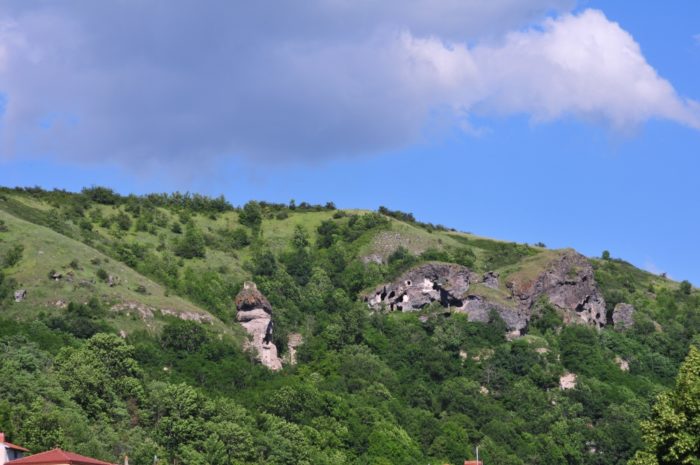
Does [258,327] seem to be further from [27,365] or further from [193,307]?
[27,365]

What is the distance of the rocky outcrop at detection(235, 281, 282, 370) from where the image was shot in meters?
179

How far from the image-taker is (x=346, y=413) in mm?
152250

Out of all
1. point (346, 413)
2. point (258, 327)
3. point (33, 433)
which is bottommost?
point (33, 433)

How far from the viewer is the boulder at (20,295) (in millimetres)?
160950

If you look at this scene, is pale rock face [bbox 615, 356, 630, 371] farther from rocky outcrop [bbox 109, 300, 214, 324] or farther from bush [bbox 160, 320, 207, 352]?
→ bush [bbox 160, 320, 207, 352]

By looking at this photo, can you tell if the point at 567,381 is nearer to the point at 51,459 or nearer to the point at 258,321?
the point at 258,321

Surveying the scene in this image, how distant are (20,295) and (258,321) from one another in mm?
34751

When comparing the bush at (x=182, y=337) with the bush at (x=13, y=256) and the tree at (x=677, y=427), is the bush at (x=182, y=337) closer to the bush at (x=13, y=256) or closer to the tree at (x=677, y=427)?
the bush at (x=13, y=256)

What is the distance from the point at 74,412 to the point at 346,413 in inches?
1547

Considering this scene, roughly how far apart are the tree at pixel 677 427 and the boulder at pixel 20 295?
10912 cm

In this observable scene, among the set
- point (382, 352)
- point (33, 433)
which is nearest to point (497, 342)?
point (382, 352)

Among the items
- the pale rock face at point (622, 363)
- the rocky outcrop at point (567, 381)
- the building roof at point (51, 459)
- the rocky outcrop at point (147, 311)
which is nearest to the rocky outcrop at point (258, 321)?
the rocky outcrop at point (147, 311)

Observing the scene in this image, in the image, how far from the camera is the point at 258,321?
182 meters

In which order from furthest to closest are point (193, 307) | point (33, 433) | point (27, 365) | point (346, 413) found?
point (193, 307), point (346, 413), point (27, 365), point (33, 433)
